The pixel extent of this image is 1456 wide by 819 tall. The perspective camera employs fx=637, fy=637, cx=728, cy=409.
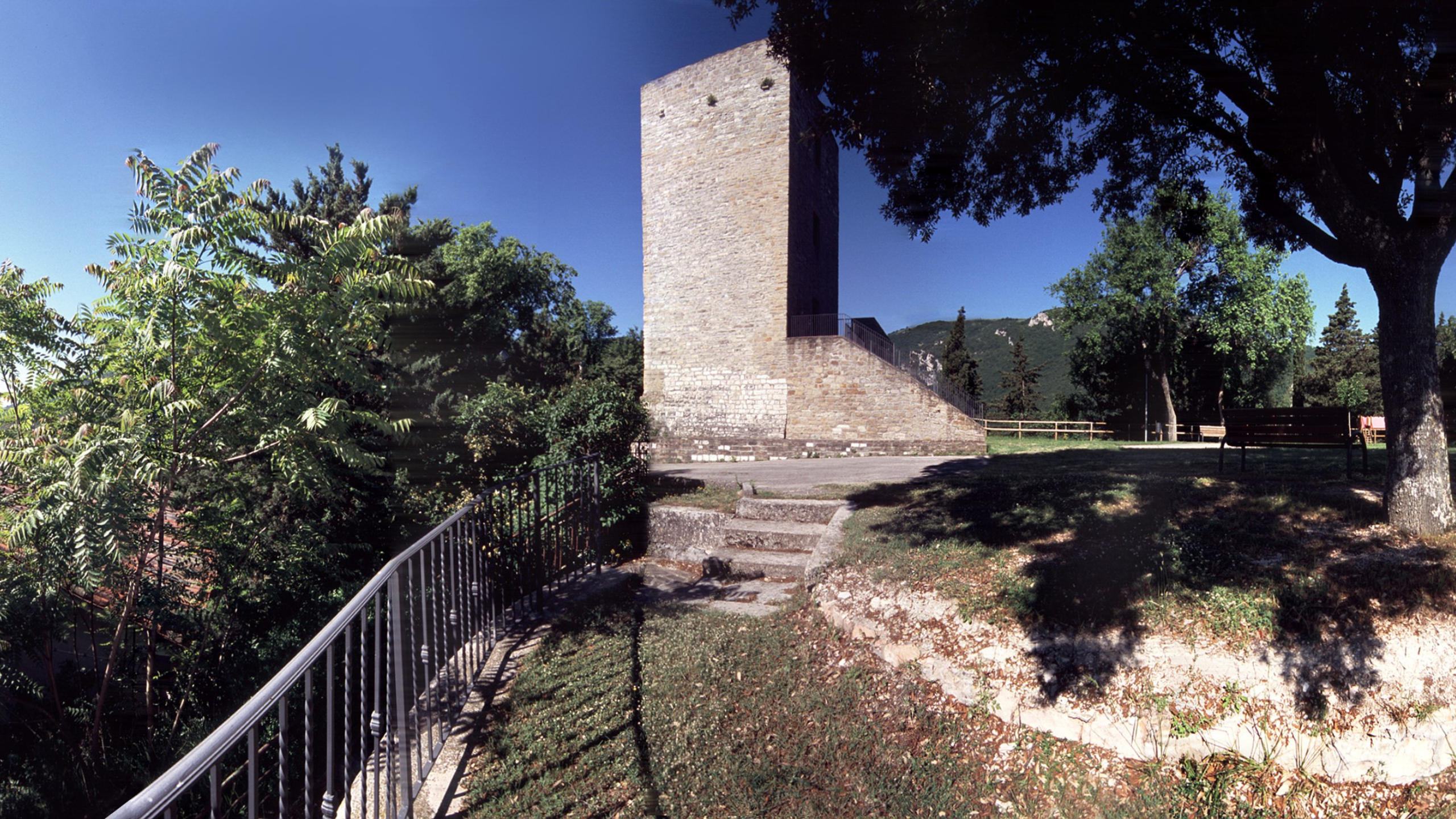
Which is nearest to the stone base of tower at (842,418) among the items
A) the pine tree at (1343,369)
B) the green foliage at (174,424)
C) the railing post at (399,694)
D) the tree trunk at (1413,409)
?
the tree trunk at (1413,409)

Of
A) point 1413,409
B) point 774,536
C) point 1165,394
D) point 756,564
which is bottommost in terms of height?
point 756,564

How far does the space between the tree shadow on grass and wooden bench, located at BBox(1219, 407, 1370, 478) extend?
40cm

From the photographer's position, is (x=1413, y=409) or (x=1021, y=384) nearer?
(x=1413, y=409)

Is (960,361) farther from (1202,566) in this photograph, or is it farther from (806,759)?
(806,759)

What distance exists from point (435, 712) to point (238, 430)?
2422 millimetres

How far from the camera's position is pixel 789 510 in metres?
6.84

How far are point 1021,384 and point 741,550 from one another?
43.3m

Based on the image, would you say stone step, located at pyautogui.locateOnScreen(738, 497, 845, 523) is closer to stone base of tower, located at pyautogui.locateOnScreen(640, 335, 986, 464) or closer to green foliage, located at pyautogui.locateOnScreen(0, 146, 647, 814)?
green foliage, located at pyautogui.locateOnScreen(0, 146, 647, 814)

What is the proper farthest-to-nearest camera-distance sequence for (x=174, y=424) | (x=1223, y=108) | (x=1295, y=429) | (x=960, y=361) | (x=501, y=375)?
(x=960, y=361), (x=501, y=375), (x=1295, y=429), (x=1223, y=108), (x=174, y=424)

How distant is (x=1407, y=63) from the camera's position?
478 cm

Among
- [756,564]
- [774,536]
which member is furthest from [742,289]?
[756,564]

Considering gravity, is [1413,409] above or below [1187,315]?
below

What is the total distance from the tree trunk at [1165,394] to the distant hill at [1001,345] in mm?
11099

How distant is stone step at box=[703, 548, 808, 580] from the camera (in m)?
5.79
